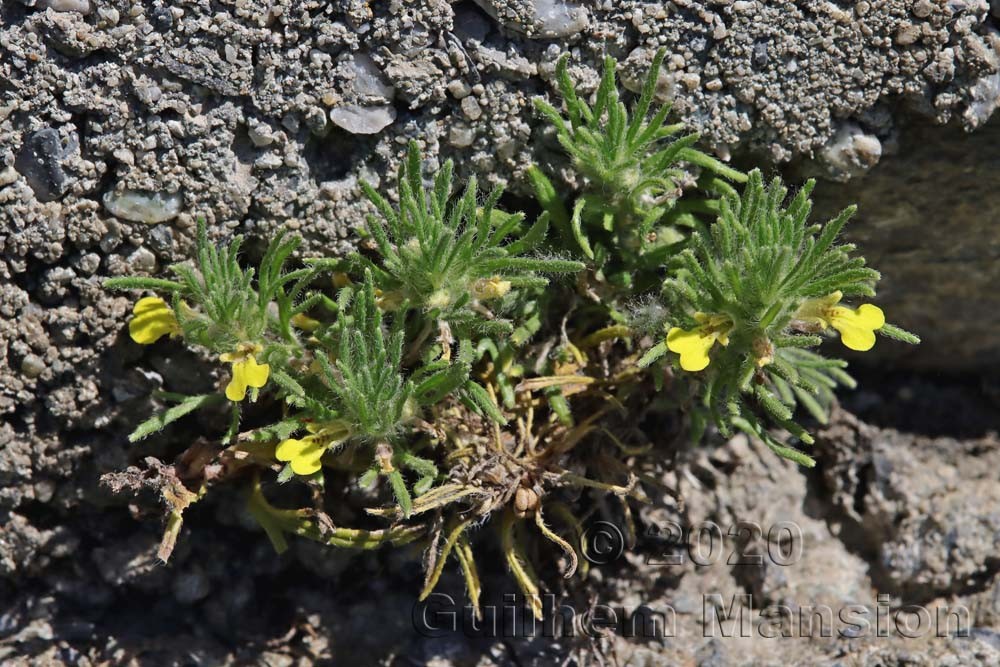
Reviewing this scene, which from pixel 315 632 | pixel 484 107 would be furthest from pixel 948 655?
pixel 484 107

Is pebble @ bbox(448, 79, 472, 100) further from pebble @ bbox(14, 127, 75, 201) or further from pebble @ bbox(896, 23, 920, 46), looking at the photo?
pebble @ bbox(896, 23, 920, 46)

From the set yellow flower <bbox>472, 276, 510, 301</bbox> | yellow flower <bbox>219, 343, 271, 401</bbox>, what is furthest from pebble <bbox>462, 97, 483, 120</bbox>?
yellow flower <bbox>219, 343, 271, 401</bbox>

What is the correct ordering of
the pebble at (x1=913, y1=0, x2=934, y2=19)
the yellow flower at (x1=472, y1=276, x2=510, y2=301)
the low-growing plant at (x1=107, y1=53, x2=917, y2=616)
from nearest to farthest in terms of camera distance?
the low-growing plant at (x1=107, y1=53, x2=917, y2=616) → the yellow flower at (x1=472, y1=276, x2=510, y2=301) → the pebble at (x1=913, y1=0, x2=934, y2=19)

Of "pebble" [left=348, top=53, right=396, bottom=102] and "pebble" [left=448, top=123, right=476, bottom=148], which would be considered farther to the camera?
"pebble" [left=448, top=123, right=476, bottom=148]

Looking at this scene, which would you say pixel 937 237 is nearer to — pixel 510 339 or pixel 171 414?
pixel 510 339

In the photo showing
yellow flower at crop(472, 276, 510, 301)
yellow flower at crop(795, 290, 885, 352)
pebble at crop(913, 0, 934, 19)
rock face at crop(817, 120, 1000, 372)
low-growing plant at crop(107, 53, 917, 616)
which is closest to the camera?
yellow flower at crop(795, 290, 885, 352)

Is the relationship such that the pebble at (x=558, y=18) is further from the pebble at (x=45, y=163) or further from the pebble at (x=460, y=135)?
the pebble at (x=45, y=163)

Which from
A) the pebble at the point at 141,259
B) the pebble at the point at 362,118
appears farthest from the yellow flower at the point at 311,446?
the pebble at the point at 362,118

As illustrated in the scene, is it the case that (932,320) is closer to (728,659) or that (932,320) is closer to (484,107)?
(728,659)

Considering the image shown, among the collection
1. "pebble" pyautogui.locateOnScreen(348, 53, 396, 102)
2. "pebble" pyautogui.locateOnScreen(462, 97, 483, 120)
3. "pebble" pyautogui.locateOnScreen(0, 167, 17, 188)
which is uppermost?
"pebble" pyautogui.locateOnScreen(348, 53, 396, 102)
